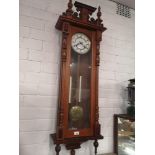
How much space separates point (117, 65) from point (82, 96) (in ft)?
2.37

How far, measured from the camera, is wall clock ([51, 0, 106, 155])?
4.94ft

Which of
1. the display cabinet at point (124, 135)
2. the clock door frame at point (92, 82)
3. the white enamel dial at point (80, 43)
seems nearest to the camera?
the clock door frame at point (92, 82)

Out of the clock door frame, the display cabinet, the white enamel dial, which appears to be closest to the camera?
the clock door frame

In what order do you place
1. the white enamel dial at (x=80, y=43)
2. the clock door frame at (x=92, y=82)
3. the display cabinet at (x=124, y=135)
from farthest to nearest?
the display cabinet at (x=124, y=135), the white enamel dial at (x=80, y=43), the clock door frame at (x=92, y=82)

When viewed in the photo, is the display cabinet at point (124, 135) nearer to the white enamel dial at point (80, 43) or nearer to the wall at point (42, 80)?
the wall at point (42, 80)

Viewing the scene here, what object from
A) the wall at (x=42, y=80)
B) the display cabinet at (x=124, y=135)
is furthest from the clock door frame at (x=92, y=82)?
the display cabinet at (x=124, y=135)

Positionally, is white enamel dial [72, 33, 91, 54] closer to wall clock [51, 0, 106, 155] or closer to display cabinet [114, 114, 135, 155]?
wall clock [51, 0, 106, 155]

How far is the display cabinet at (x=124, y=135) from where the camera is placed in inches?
67.5

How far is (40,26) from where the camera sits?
168 cm

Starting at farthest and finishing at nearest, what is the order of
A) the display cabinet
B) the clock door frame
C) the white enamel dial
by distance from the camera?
1. the display cabinet
2. the white enamel dial
3. the clock door frame

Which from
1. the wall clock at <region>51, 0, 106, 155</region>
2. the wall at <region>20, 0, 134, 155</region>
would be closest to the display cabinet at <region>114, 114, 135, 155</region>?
the wall at <region>20, 0, 134, 155</region>

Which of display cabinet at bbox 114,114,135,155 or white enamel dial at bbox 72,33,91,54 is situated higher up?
white enamel dial at bbox 72,33,91,54
